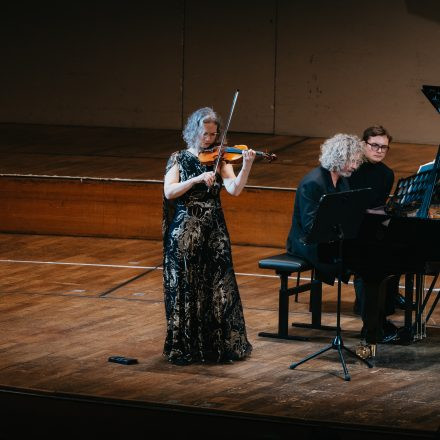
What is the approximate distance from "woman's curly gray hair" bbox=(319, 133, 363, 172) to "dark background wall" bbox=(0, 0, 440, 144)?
14.6ft

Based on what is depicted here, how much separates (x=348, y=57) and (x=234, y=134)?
1.18m

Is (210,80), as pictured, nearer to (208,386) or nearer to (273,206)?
(273,206)

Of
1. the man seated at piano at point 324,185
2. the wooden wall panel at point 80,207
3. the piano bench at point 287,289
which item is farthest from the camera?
the wooden wall panel at point 80,207

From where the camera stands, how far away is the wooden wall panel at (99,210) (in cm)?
835

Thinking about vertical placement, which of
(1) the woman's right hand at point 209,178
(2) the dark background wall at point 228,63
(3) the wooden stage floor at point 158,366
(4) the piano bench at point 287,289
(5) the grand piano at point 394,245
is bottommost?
(3) the wooden stage floor at point 158,366

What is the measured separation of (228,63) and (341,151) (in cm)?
502

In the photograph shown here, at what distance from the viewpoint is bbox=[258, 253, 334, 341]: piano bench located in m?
5.88

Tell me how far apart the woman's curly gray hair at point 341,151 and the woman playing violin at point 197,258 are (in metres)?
0.54

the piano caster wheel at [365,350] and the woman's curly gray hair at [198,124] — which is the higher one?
the woman's curly gray hair at [198,124]

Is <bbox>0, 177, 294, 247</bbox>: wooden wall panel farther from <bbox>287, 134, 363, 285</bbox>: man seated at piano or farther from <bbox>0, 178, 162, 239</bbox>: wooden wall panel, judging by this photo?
<bbox>287, 134, 363, 285</bbox>: man seated at piano

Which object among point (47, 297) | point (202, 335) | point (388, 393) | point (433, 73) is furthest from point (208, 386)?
point (433, 73)

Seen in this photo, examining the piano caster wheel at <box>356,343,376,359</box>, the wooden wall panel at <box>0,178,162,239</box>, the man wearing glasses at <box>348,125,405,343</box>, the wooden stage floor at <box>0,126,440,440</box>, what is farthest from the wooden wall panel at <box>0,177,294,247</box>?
the piano caster wheel at <box>356,343,376,359</box>

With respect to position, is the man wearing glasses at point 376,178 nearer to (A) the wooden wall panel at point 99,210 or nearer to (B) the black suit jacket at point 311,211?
(B) the black suit jacket at point 311,211

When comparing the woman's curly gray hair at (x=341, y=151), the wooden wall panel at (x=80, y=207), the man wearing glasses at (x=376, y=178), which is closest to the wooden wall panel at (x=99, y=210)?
the wooden wall panel at (x=80, y=207)
